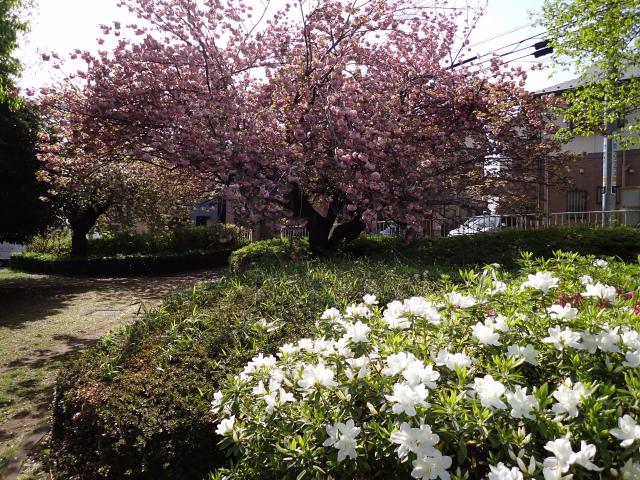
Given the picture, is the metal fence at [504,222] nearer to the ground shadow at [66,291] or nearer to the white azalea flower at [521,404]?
the ground shadow at [66,291]

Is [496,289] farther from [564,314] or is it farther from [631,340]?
[631,340]

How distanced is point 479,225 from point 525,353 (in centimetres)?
865

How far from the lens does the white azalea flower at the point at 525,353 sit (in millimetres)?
1797

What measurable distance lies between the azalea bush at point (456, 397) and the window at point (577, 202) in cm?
2168

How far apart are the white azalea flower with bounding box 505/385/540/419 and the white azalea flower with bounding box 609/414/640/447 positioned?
0.21m

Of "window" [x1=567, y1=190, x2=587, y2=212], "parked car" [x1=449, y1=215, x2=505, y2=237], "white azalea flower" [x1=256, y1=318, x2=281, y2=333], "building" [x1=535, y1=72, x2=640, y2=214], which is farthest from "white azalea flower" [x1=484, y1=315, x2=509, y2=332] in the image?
"window" [x1=567, y1=190, x2=587, y2=212]

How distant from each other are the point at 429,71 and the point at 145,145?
15.5ft

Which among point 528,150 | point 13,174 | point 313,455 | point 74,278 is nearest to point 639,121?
point 528,150

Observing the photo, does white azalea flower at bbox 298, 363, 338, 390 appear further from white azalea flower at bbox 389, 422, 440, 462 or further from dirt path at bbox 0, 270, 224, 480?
dirt path at bbox 0, 270, 224, 480

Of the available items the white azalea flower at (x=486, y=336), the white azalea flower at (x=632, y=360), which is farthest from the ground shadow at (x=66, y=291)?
the white azalea flower at (x=632, y=360)

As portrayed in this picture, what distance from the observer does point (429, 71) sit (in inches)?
326

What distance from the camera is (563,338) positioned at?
71.1 inches

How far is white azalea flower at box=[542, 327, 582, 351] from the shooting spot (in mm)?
1784

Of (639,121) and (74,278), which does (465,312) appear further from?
(74,278)
